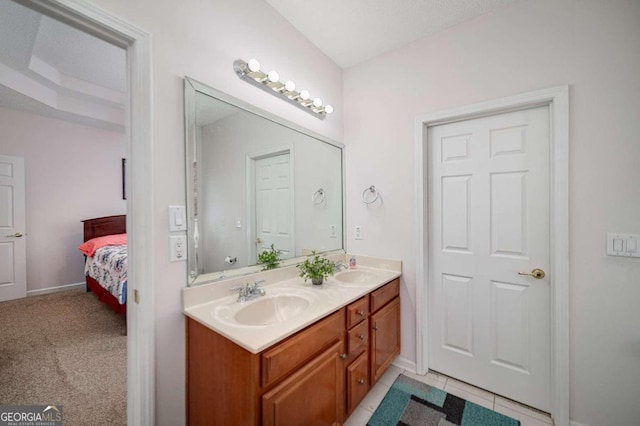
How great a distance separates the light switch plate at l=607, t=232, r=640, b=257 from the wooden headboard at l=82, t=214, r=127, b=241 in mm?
5302

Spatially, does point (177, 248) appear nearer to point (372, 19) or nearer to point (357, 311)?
point (357, 311)

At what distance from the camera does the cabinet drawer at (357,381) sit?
1424mm

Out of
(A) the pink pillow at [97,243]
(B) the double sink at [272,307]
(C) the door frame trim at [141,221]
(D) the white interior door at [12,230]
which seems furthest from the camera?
(A) the pink pillow at [97,243]

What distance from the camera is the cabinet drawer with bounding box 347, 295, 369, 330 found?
1.40 metres

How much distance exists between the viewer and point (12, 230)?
11.2 feet

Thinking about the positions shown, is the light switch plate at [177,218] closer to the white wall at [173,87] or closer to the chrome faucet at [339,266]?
the white wall at [173,87]

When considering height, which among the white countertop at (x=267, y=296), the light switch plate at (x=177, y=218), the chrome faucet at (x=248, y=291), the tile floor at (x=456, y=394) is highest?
the light switch plate at (x=177, y=218)

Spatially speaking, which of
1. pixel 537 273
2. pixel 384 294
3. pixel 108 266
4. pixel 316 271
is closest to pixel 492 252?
pixel 537 273

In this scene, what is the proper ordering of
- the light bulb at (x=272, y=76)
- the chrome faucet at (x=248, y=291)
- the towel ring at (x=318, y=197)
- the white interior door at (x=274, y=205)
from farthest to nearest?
the towel ring at (x=318, y=197) < the white interior door at (x=274, y=205) < the light bulb at (x=272, y=76) < the chrome faucet at (x=248, y=291)

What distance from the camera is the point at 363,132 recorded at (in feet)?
7.33

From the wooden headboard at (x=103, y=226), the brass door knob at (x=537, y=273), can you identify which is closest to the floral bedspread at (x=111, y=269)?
the wooden headboard at (x=103, y=226)

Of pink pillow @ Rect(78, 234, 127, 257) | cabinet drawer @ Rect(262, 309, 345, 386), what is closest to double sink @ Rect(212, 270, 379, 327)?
cabinet drawer @ Rect(262, 309, 345, 386)

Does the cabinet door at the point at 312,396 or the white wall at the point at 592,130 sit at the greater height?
the white wall at the point at 592,130

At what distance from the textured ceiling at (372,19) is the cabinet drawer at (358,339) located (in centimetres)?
207
